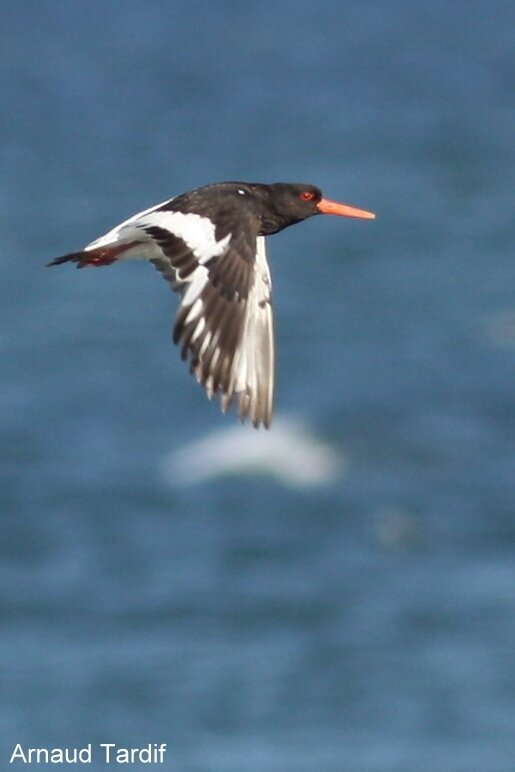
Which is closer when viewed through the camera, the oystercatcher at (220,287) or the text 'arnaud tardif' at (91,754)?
the oystercatcher at (220,287)

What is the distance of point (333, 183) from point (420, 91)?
544 cm

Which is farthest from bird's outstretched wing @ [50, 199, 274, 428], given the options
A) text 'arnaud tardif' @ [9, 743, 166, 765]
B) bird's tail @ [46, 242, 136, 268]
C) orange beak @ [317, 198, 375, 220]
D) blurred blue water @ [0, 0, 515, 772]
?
blurred blue water @ [0, 0, 515, 772]

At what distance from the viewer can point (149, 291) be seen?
3816 centimetres

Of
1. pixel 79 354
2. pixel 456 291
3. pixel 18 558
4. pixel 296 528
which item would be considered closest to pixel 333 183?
pixel 456 291

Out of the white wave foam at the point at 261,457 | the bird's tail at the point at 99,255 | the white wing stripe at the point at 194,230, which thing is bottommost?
the white wing stripe at the point at 194,230

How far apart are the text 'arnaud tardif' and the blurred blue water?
8.9 inches

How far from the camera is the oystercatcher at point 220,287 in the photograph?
27.8 feet

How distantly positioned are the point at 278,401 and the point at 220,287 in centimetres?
2804

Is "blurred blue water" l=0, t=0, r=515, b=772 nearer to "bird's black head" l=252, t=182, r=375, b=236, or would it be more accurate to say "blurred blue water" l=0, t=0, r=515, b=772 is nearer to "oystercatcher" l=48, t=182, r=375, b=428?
"bird's black head" l=252, t=182, r=375, b=236

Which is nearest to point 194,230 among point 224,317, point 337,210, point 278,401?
point 224,317

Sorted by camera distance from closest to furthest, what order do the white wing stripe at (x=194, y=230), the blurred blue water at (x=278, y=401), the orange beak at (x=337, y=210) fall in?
the white wing stripe at (x=194, y=230) < the orange beak at (x=337, y=210) < the blurred blue water at (x=278, y=401)

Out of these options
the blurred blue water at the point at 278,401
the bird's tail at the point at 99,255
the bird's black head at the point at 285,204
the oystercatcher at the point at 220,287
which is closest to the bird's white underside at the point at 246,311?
the oystercatcher at the point at 220,287

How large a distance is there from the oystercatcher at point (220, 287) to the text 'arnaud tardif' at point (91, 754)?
2047 centimetres

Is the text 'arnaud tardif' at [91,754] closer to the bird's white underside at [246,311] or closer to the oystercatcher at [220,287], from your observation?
the oystercatcher at [220,287]
